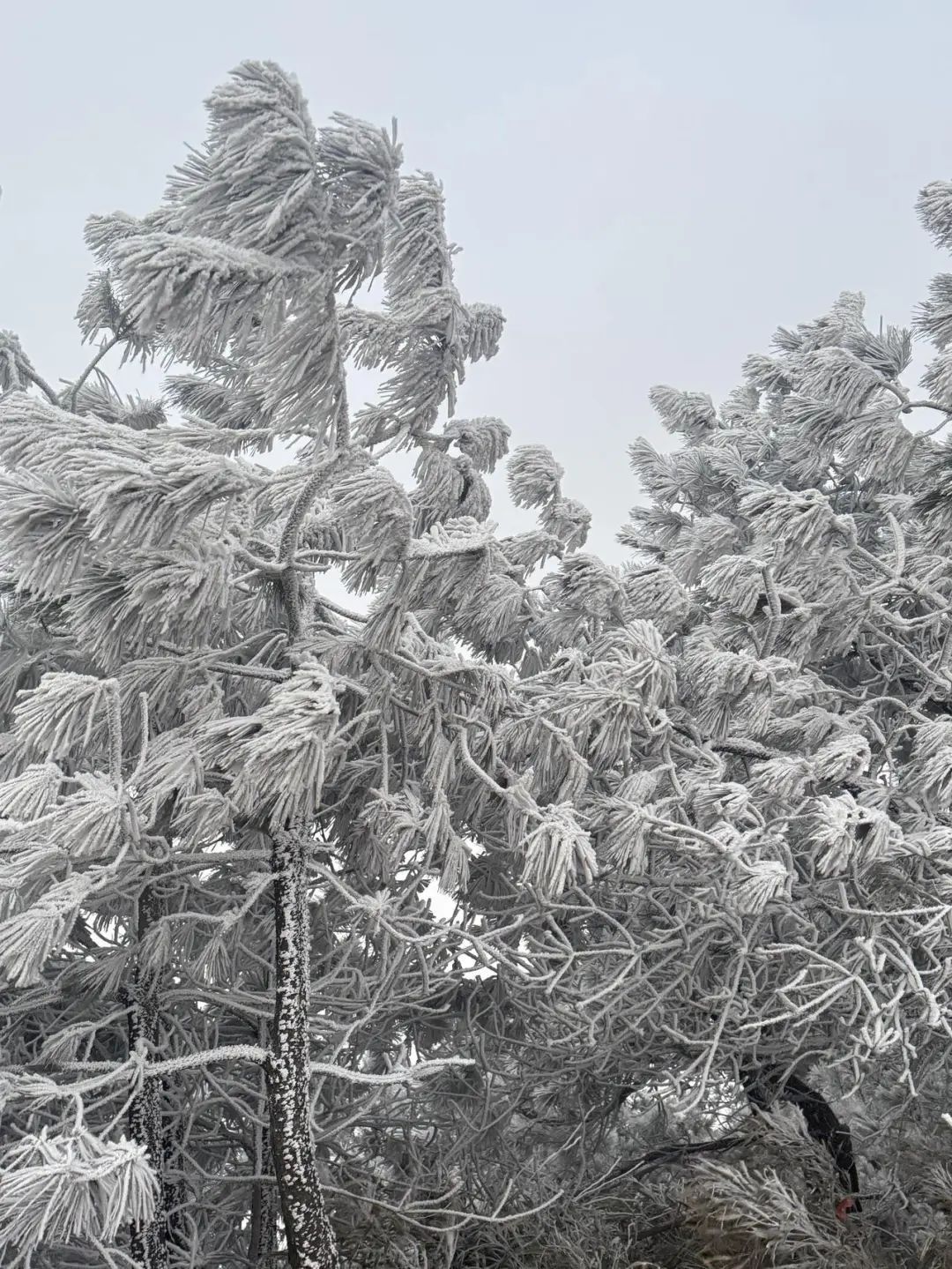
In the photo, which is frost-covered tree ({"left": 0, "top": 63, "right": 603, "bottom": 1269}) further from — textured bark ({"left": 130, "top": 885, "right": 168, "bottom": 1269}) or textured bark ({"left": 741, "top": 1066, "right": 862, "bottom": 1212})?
textured bark ({"left": 741, "top": 1066, "right": 862, "bottom": 1212})

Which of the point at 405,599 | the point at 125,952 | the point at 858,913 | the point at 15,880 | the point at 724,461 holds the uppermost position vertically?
the point at 724,461

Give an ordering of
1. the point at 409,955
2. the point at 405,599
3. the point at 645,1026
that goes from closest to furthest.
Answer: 1. the point at 405,599
2. the point at 409,955
3. the point at 645,1026

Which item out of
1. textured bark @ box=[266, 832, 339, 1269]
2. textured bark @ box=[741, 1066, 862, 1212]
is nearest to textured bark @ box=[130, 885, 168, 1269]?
textured bark @ box=[266, 832, 339, 1269]

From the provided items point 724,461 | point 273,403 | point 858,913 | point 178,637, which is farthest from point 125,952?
point 724,461

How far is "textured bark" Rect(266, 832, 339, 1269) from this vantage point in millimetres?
3848

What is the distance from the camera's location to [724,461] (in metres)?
8.09

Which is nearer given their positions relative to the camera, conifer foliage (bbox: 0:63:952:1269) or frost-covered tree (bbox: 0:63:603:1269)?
frost-covered tree (bbox: 0:63:603:1269)

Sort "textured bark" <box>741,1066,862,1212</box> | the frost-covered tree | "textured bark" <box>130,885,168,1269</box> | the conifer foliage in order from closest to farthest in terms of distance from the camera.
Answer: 1. the frost-covered tree
2. the conifer foliage
3. "textured bark" <box>130,885,168,1269</box>
4. "textured bark" <box>741,1066,862,1212</box>

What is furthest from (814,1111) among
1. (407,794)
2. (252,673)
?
(252,673)

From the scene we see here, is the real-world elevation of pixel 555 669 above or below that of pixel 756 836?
above

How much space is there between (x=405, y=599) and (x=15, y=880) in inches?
57.4

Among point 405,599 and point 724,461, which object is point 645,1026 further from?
point 724,461

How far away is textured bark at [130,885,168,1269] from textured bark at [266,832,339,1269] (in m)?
0.74

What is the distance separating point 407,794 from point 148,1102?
1.66 meters
